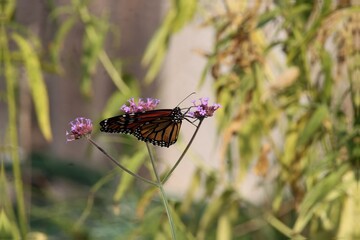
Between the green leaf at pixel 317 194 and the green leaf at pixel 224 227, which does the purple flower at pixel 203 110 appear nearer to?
the green leaf at pixel 317 194

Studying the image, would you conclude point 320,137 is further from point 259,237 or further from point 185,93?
point 185,93

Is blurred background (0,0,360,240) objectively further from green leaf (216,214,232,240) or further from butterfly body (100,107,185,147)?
butterfly body (100,107,185,147)

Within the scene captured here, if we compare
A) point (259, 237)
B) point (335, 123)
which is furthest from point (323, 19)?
point (259, 237)

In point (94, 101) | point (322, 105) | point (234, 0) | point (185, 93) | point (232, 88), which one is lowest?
point (322, 105)

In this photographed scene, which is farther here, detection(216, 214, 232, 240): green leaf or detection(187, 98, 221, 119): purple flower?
detection(216, 214, 232, 240): green leaf

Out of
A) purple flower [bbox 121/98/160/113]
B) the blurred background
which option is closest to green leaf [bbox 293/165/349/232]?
the blurred background

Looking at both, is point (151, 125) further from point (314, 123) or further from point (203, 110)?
point (314, 123)

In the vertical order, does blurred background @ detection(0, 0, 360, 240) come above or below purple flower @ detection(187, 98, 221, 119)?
above

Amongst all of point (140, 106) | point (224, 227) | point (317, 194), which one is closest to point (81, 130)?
point (140, 106)

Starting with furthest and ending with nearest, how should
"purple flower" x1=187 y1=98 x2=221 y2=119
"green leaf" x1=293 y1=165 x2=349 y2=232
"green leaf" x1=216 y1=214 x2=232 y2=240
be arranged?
1. "green leaf" x1=216 y1=214 x2=232 y2=240
2. "green leaf" x1=293 y1=165 x2=349 y2=232
3. "purple flower" x1=187 y1=98 x2=221 y2=119
